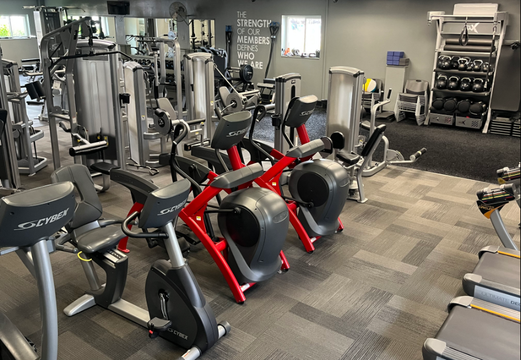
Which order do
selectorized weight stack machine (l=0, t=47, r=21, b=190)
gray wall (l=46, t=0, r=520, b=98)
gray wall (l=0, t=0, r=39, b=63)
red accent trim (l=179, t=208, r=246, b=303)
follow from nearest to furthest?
red accent trim (l=179, t=208, r=246, b=303), selectorized weight stack machine (l=0, t=47, r=21, b=190), gray wall (l=46, t=0, r=520, b=98), gray wall (l=0, t=0, r=39, b=63)

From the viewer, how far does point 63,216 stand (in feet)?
5.73

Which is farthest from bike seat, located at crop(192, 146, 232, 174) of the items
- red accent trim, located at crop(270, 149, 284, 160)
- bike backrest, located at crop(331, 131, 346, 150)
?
bike backrest, located at crop(331, 131, 346, 150)

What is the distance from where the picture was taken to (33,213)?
161 centimetres

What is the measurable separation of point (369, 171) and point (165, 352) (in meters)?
3.70

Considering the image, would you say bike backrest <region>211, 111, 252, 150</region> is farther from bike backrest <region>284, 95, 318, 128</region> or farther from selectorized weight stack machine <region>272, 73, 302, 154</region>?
selectorized weight stack machine <region>272, 73, 302, 154</region>

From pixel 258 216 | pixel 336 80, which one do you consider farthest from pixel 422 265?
pixel 336 80

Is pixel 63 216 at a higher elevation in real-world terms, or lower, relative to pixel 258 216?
higher

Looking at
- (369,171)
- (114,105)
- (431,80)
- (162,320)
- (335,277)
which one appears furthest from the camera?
(431,80)

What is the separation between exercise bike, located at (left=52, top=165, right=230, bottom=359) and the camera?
2055 mm

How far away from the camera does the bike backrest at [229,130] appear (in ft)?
9.86

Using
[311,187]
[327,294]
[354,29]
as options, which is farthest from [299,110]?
[354,29]

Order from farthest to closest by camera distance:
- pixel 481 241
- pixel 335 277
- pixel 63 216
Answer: pixel 481 241, pixel 335 277, pixel 63 216

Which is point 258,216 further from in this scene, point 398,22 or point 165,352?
point 398,22

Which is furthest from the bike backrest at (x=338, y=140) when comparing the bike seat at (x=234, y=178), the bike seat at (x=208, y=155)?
the bike seat at (x=234, y=178)
